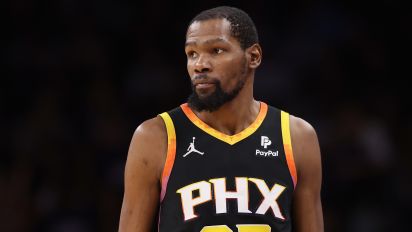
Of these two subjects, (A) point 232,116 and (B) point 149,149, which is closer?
(B) point 149,149

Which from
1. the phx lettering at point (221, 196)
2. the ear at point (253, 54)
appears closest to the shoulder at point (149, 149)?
the phx lettering at point (221, 196)

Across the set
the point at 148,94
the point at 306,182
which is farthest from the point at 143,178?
the point at 148,94

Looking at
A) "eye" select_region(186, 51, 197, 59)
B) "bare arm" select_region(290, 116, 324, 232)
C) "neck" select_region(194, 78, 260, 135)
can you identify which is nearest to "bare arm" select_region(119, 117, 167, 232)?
"neck" select_region(194, 78, 260, 135)

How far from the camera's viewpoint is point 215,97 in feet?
12.7

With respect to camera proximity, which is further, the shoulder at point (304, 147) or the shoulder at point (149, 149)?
the shoulder at point (304, 147)

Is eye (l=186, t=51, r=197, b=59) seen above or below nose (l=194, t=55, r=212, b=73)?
above

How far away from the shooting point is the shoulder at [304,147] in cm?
398

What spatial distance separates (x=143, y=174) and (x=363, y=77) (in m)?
4.60

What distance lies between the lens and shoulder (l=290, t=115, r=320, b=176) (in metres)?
3.98

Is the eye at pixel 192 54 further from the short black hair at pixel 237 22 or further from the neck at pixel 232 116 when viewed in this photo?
the neck at pixel 232 116

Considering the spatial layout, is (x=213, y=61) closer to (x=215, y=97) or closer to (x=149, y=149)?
(x=215, y=97)

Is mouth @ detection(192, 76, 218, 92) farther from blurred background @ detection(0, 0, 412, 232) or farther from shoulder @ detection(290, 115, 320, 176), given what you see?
blurred background @ detection(0, 0, 412, 232)

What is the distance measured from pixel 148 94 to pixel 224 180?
4092mm

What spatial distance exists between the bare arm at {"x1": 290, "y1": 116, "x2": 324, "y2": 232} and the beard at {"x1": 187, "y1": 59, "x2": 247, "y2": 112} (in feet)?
1.15
